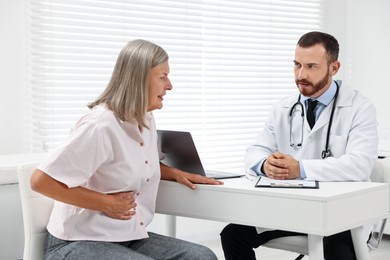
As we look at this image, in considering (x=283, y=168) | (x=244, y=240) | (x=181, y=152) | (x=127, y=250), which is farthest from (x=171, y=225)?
(x=127, y=250)

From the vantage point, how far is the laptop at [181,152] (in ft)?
7.48

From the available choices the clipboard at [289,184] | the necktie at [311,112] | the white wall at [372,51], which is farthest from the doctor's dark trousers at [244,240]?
the white wall at [372,51]

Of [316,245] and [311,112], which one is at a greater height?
[311,112]

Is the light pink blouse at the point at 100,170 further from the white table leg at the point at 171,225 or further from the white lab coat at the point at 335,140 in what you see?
the white lab coat at the point at 335,140

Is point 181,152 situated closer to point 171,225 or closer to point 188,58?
point 171,225

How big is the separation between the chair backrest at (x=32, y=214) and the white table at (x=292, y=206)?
17.0 inches

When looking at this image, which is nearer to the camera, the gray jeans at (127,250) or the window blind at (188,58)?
the gray jeans at (127,250)

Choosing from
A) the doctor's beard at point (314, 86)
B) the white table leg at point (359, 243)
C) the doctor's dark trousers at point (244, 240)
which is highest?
the doctor's beard at point (314, 86)

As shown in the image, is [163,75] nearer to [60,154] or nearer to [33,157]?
[60,154]

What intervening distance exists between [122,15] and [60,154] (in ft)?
6.20

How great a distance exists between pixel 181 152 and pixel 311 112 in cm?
66

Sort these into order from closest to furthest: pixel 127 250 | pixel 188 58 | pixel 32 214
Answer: pixel 127 250 → pixel 32 214 → pixel 188 58

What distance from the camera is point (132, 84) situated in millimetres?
2021

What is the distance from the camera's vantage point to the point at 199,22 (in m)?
3.99
